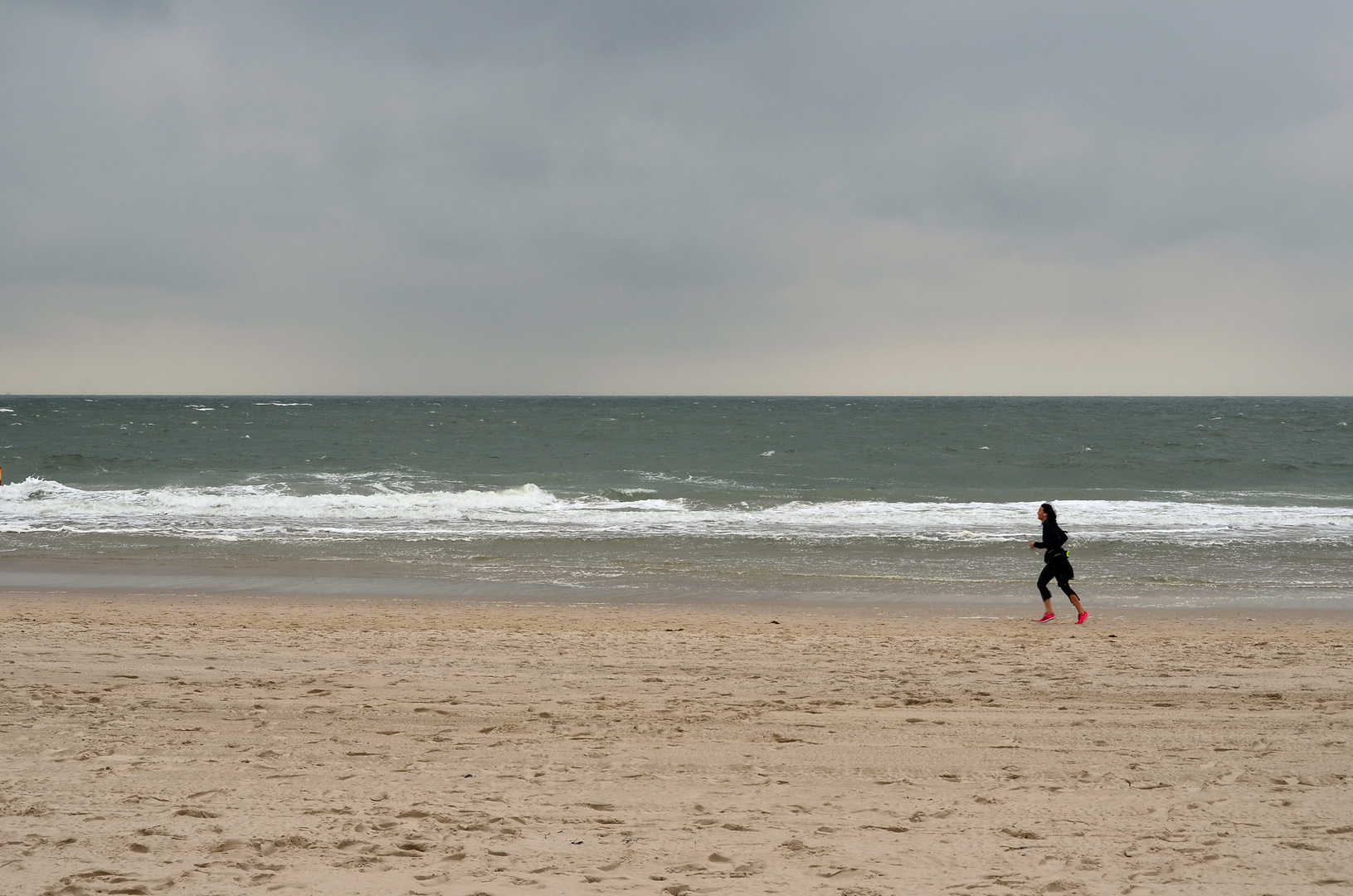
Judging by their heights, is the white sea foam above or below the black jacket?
below

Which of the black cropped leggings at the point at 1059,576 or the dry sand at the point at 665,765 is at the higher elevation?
the black cropped leggings at the point at 1059,576

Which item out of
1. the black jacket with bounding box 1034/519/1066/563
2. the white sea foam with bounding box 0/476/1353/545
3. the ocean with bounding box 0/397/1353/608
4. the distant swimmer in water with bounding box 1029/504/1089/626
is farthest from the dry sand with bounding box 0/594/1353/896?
the white sea foam with bounding box 0/476/1353/545

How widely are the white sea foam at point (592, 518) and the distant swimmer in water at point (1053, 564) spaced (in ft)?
20.2

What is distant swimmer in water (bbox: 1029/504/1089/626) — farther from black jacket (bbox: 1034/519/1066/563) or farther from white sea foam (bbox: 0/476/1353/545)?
white sea foam (bbox: 0/476/1353/545)

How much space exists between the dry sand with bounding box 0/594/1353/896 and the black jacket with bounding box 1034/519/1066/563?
2133mm

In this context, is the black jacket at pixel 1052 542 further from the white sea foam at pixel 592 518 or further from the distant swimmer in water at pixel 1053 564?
the white sea foam at pixel 592 518

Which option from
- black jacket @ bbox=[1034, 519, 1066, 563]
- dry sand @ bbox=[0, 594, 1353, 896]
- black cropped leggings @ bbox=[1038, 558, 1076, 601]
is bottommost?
dry sand @ bbox=[0, 594, 1353, 896]

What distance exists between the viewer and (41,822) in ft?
14.8

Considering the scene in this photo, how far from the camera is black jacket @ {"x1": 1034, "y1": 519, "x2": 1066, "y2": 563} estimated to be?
11312 millimetres

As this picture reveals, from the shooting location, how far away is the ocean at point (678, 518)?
1374 cm

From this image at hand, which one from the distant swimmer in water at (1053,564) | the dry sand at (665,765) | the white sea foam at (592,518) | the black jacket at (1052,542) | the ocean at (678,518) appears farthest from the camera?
the white sea foam at (592,518)

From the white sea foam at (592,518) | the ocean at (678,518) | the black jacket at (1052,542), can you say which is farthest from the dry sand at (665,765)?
the white sea foam at (592,518)

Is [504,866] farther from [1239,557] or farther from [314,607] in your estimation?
[1239,557]

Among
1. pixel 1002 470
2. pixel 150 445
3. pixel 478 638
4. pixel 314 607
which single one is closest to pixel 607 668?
pixel 478 638
